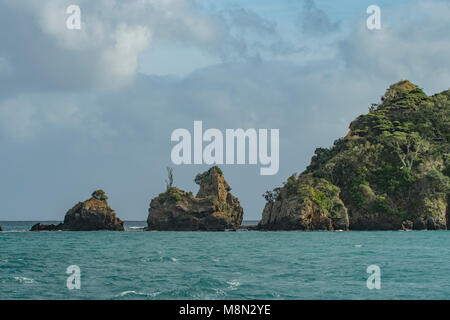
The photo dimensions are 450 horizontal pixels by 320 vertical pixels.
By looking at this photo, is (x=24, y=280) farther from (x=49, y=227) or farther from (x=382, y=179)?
(x=382, y=179)

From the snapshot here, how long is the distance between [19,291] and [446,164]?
88962mm

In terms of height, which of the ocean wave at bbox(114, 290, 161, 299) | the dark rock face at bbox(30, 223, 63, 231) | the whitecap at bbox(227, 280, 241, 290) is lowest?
the dark rock face at bbox(30, 223, 63, 231)

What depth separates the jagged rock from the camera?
86500 millimetres

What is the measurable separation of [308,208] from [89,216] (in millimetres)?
37827

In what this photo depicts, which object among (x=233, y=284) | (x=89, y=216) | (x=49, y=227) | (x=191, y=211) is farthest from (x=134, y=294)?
(x=49, y=227)

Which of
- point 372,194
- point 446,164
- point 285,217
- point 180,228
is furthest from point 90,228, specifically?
point 446,164

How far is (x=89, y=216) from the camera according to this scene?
9050 cm

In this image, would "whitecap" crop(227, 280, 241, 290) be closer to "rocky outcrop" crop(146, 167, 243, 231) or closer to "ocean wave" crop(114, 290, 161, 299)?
"ocean wave" crop(114, 290, 161, 299)

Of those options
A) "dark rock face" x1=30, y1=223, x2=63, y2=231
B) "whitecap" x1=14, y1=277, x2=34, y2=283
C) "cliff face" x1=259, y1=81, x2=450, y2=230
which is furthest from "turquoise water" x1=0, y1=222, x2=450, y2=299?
"dark rock face" x1=30, y1=223, x2=63, y2=231

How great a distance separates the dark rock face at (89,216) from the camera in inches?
3565

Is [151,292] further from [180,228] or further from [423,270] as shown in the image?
[180,228]

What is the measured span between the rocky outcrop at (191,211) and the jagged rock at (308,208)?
344 inches

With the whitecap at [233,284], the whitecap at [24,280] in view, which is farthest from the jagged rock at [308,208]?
the whitecap at [24,280]

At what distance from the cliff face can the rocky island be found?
27.7m
